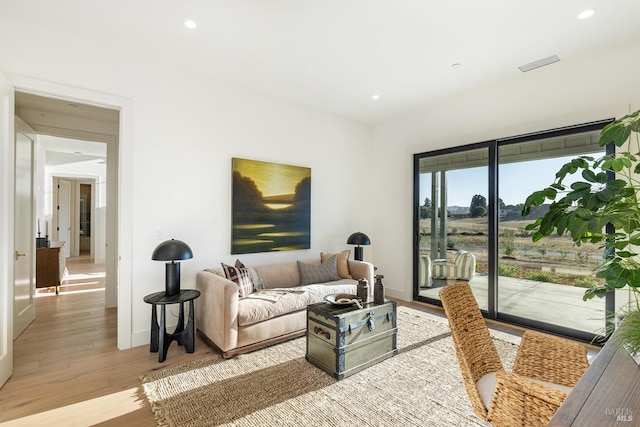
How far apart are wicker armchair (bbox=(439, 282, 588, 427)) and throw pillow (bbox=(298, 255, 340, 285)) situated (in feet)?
8.03

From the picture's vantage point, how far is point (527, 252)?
12.3ft

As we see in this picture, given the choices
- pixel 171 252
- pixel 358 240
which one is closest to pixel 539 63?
pixel 358 240

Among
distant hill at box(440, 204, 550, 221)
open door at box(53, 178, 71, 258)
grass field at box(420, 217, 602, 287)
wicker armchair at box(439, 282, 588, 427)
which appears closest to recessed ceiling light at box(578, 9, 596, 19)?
distant hill at box(440, 204, 550, 221)

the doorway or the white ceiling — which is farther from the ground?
the white ceiling

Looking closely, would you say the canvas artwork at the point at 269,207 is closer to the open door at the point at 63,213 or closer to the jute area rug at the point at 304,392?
the jute area rug at the point at 304,392

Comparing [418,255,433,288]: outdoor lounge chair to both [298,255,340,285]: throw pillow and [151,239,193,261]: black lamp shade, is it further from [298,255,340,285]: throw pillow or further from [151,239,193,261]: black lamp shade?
[151,239,193,261]: black lamp shade

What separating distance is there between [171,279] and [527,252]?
13.6ft

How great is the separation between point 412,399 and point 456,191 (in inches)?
122

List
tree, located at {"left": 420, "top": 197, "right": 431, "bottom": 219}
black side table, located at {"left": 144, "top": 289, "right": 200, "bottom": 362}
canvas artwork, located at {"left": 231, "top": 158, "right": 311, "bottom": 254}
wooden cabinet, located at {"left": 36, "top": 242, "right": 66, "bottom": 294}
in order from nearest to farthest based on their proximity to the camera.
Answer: black side table, located at {"left": 144, "top": 289, "right": 200, "bottom": 362}, canvas artwork, located at {"left": 231, "top": 158, "right": 311, "bottom": 254}, tree, located at {"left": 420, "top": 197, "right": 431, "bottom": 219}, wooden cabinet, located at {"left": 36, "top": 242, "right": 66, "bottom": 294}

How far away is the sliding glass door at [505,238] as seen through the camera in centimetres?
339

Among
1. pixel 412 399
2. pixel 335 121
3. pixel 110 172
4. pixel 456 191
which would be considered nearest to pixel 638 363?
pixel 412 399

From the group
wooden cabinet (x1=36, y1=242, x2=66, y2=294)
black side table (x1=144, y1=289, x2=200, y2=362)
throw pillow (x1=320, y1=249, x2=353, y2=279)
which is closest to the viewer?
black side table (x1=144, y1=289, x2=200, y2=362)

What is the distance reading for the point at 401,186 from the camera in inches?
198

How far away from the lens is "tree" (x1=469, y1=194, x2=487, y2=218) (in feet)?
13.4
